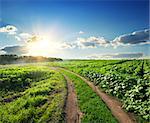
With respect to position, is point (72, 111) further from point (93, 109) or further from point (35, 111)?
point (35, 111)

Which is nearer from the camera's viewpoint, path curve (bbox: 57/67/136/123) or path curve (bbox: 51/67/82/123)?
path curve (bbox: 57/67/136/123)

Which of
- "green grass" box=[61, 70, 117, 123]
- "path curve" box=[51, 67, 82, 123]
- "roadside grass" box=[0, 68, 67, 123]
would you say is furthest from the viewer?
"roadside grass" box=[0, 68, 67, 123]

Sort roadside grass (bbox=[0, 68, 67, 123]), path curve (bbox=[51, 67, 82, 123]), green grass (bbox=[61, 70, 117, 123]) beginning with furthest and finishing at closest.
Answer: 1. roadside grass (bbox=[0, 68, 67, 123])
2. path curve (bbox=[51, 67, 82, 123])
3. green grass (bbox=[61, 70, 117, 123])

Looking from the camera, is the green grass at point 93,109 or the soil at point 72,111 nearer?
the green grass at point 93,109

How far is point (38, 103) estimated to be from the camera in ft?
63.9

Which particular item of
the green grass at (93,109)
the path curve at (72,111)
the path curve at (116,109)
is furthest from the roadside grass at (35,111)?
the path curve at (116,109)

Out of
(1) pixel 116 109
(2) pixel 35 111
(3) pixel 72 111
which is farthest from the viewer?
(2) pixel 35 111

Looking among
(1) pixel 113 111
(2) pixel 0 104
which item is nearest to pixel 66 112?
(1) pixel 113 111

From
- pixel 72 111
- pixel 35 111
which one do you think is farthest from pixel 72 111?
pixel 35 111

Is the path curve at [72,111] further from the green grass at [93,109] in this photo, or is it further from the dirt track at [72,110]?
the green grass at [93,109]

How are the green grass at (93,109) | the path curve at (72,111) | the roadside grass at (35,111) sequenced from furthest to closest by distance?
the roadside grass at (35,111) → the path curve at (72,111) → the green grass at (93,109)

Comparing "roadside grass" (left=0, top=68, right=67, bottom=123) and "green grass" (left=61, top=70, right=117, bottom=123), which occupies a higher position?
"green grass" (left=61, top=70, right=117, bottom=123)

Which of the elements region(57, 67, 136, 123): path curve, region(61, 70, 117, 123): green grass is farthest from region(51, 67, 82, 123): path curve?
region(57, 67, 136, 123): path curve

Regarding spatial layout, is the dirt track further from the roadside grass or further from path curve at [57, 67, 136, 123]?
path curve at [57, 67, 136, 123]
